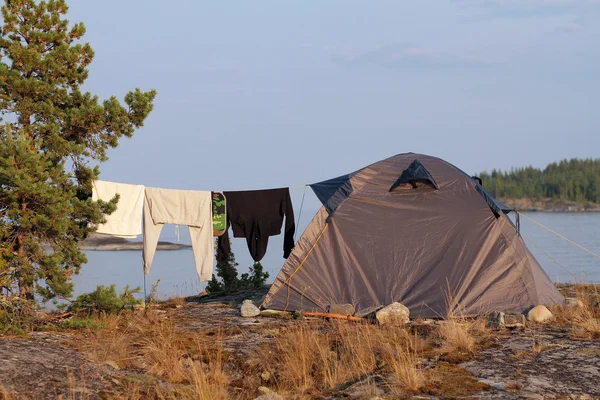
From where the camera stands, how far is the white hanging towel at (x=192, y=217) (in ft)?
37.9

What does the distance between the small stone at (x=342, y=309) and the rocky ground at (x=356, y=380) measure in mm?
1140

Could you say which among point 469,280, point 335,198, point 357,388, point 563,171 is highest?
point 563,171

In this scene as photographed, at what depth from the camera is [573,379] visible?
684 centimetres

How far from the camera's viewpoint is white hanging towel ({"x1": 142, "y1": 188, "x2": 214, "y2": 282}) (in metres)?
11.6

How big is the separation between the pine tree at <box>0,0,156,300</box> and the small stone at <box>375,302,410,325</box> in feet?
13.5

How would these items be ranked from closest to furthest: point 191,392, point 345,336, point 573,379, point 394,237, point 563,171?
1. point 191,392
2. point 573,379
3. point 345,336
4. point 394,237
5. point 563,171

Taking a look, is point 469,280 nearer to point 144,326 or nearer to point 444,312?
point 444,312

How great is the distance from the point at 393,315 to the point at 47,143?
210 inches

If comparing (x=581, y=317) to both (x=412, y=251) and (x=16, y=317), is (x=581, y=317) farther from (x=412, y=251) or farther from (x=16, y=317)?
(x=16, y=317)

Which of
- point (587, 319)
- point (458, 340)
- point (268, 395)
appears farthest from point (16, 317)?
point (587, 319)

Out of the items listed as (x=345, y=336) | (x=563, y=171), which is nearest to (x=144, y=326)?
(x=345, y=336)

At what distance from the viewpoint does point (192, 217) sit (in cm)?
1178

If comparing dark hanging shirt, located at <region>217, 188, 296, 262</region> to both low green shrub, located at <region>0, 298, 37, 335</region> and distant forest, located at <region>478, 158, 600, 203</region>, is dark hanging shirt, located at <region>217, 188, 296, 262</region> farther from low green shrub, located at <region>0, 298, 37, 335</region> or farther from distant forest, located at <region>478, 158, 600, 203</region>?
distant forest, located at <region>478, 158, 600, 203</region>

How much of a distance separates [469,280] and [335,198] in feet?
7.84
